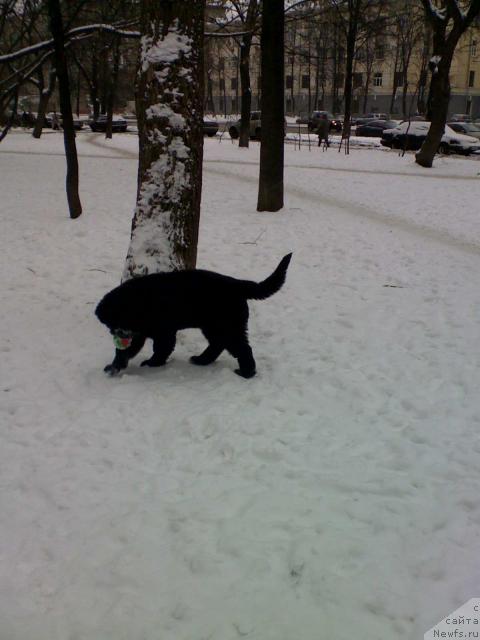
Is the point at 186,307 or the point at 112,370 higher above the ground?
the point at 186,307

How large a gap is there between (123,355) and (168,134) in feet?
7.03

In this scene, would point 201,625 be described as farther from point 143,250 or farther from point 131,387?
point 143,250

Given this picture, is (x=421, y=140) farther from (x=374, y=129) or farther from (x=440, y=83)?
(x=374, y=129)

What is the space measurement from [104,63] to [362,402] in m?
26.2

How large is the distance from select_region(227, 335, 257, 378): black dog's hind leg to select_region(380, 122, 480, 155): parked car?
74.7 ft

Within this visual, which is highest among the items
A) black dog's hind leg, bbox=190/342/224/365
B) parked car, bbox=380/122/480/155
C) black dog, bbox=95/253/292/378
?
parked car, bbox=380/122/480/155

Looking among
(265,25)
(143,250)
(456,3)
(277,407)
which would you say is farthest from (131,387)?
(456,3)

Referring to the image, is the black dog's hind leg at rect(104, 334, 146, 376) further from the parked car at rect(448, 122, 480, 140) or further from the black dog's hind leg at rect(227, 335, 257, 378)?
the parked car at rect(448, 122, 480, 140)

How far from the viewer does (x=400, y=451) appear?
139 inches

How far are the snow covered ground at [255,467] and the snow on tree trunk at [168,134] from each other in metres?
0.94

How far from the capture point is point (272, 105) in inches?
409

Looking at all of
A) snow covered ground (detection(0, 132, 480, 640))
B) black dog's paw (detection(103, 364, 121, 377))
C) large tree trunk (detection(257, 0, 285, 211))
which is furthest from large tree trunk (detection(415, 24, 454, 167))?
black dog's paw (detection(103, 364, 121, 377))

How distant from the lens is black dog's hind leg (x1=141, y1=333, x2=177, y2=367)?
4656mm

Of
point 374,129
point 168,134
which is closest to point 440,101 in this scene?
point 168,134
